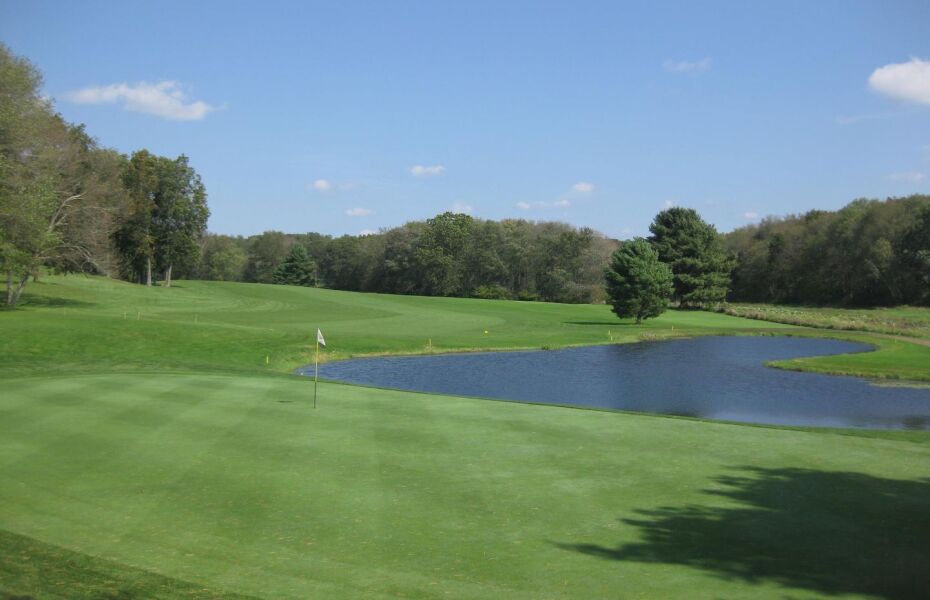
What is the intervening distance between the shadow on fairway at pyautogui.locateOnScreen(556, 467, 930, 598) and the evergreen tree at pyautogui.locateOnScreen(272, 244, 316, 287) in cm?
11844

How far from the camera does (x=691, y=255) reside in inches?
3438

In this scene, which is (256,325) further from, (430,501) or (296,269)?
(296,269)

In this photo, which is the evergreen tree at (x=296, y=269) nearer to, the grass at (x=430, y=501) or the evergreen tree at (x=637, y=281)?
the evergreen tree at (x=637, y=281)

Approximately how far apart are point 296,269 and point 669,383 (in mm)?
98251

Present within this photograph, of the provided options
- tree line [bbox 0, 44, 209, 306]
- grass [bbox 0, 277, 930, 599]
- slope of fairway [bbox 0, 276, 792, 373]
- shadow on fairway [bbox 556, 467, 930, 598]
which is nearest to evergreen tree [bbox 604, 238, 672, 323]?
slope of fairway [bbox 0, 276, 792, 373]

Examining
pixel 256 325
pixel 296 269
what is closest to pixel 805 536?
pixel 256 325

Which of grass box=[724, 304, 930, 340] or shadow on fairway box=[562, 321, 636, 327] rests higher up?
grass box=[724, 304, 930, 340]

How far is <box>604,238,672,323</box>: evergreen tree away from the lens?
6159cm

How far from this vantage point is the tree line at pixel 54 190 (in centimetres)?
3997

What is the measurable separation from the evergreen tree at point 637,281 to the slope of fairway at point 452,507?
156 feet

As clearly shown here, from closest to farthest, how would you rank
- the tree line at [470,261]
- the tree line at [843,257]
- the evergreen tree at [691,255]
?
the tree line at [843,257] < the evergreen tree at [691,255] < the tree line at [470,261]

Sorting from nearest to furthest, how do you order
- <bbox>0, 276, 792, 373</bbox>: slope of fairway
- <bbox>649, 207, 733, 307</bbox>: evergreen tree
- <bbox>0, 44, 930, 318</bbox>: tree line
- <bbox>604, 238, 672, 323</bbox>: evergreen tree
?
1. <bbox>0, 276, 792, 373</bbox>: slope of fairway
2. <bbox>0, 44, 930, 318</bbox>: tree line
3. <bbox>604, 238, 672, 323</bbox>: evergreen tree
4. <bbox>649, 207, 733, 307</bbox>: evergreen tree

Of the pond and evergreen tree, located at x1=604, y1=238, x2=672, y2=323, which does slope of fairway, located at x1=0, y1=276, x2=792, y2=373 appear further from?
the pond

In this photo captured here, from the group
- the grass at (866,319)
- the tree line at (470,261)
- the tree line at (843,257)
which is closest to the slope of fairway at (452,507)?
the grass at (866,319)
